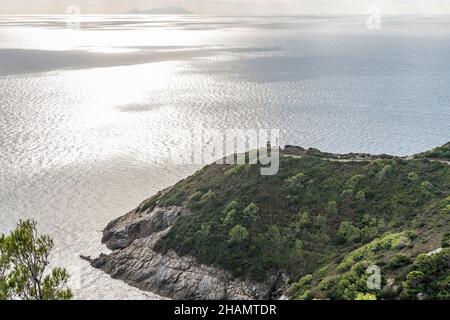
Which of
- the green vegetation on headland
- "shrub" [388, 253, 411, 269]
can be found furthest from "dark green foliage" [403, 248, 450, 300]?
"shrub" [388, 253, 411, 269]

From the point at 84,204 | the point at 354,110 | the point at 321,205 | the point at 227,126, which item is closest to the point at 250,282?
the point at 321,205

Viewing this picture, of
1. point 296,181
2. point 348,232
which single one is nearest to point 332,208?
point 348,232

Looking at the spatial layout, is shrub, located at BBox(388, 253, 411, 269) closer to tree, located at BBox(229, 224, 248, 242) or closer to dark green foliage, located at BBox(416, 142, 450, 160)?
tree, located at BBox(229, 224, 248, 242)

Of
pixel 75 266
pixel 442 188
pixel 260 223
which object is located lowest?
pixel 75 266

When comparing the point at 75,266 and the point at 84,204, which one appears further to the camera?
the point at 84,204

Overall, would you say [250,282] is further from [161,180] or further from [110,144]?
[110,144]

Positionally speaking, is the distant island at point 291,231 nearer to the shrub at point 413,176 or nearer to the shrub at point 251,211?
the shrub at point 413,176

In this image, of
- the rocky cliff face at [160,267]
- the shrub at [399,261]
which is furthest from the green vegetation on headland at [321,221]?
the rocky cliff face at [160,267]

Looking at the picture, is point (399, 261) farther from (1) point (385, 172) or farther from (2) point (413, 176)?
(1) point (385, 172)
